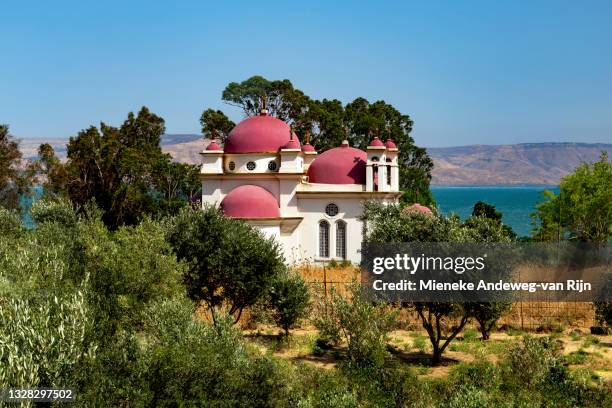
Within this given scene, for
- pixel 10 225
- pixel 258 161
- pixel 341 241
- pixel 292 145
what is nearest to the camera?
pixel 10 225

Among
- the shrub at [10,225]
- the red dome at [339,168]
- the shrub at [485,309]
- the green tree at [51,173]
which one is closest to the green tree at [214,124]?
the green tree at [51,173]

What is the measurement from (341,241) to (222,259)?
1828 cm

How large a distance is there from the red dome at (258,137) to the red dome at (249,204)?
9.22 ft

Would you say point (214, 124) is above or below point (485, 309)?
above

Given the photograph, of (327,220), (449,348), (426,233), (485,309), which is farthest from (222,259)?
(327,220)

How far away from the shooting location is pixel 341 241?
42219 millimetres

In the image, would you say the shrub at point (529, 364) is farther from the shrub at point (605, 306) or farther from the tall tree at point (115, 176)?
the tall tree at point (115, 176)

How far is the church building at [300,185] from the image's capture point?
41.5 meters

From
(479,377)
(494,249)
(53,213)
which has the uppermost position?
(53,213)

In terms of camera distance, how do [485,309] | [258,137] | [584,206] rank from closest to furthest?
1. [485,309]
2. [584,206]
3. [258,137]

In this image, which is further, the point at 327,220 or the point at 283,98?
the point at 283,98

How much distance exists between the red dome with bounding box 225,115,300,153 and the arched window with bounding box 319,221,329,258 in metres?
5.11

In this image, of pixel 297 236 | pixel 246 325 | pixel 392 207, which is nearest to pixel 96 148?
pixel 297 236

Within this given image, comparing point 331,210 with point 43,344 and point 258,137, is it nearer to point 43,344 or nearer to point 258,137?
point 258,137
